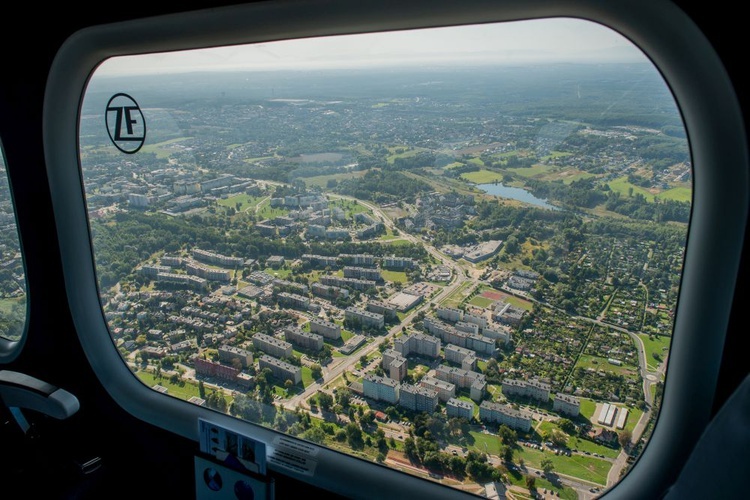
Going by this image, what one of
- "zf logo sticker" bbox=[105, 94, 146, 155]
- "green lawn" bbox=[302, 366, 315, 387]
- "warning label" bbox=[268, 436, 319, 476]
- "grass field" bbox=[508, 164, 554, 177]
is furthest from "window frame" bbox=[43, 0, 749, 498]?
"grass field" bbox=[508, 164, 554, 177]

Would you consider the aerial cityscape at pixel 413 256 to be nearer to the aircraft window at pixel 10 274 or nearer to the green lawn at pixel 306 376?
the green lawn at pixel 306 376

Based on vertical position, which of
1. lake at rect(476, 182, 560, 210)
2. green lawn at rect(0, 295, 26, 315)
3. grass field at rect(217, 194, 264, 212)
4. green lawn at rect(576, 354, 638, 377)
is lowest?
green lawn at rect(0, 295, 26, 315)

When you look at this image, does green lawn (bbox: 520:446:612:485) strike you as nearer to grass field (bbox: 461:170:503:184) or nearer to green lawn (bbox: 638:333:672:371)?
green lawn (bbox: 638:333:672:371)

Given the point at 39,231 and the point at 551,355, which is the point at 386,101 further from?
the point at 39,231

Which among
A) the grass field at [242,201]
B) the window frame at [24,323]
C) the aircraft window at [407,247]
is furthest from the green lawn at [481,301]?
the window frame at [24,323]

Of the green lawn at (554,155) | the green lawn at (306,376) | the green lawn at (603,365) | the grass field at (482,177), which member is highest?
the green lawn at (554,155)

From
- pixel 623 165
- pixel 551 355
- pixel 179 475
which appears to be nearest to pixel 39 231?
pixel 179 475
